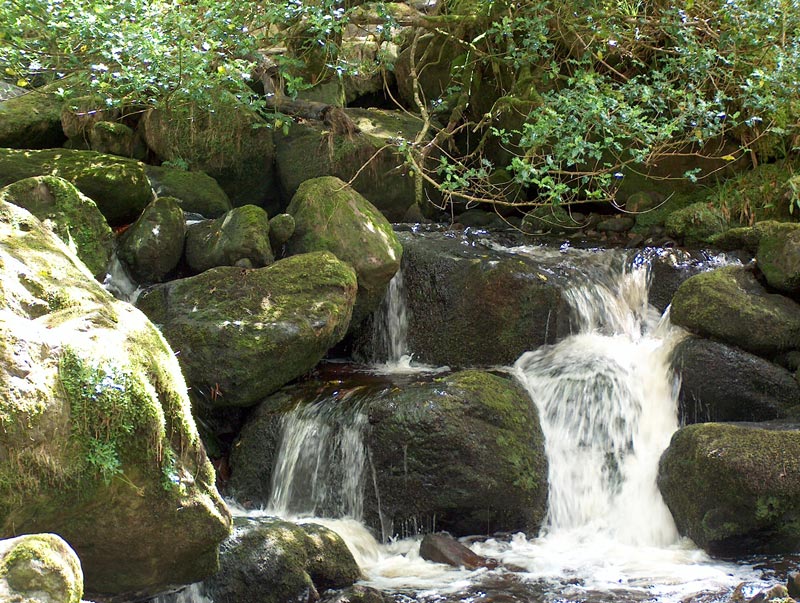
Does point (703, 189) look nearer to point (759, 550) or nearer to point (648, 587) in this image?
point (759, 550)

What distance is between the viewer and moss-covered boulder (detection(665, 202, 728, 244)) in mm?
9180

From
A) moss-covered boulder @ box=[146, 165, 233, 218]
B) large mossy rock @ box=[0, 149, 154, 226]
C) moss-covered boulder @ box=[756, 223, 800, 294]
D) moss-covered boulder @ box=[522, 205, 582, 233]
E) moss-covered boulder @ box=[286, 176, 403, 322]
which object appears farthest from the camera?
moss-covered boulder @ box=[522, 205, 582, 233]

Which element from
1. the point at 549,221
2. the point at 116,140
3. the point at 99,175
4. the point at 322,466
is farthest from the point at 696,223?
the point at 116,140

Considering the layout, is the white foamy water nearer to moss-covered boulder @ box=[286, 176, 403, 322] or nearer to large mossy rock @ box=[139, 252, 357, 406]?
large mossy rock @ box=[139, 252, 357, 406]

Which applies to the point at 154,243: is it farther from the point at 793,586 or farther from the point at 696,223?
the point at 696,223

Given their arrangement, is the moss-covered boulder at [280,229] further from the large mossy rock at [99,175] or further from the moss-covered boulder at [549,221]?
the moss-covered boulder at [549,221]

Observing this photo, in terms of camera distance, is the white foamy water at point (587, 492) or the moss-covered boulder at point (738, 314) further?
the moss-covered boulder at point (738, 314)

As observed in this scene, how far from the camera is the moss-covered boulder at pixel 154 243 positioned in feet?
24.1

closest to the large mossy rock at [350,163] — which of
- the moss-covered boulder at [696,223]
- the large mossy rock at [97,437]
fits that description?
the moss-covered boulder at [696,223]

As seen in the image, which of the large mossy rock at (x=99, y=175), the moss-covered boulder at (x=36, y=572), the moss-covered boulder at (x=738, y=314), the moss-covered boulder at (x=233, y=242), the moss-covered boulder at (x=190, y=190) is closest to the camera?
the moss-covered boulder at (x=36, y=572)

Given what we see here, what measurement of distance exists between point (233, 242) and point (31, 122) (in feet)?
12.7

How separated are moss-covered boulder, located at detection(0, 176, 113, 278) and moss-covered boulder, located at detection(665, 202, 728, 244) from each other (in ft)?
19.0

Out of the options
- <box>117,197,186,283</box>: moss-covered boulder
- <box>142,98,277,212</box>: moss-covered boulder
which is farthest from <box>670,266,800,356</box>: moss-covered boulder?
<box>142,98,277,212</box>: moss-covered boulder

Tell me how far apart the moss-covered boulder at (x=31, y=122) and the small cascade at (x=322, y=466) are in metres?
5.25
